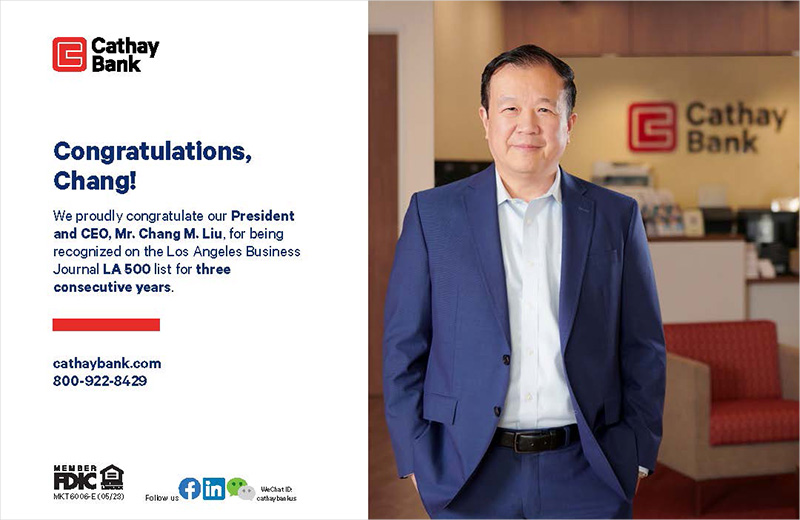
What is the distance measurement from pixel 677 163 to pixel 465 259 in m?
8.38

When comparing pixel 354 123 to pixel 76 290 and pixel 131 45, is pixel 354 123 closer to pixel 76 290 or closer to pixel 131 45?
pixel 131 45

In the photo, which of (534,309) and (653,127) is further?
(653,127)

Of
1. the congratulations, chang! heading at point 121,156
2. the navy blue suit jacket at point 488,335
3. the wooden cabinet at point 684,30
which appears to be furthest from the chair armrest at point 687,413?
the wooden cabinet at point 684,30

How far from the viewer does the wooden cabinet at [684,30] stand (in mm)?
7875

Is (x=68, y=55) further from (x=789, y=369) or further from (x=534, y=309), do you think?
(x=789, y=369)

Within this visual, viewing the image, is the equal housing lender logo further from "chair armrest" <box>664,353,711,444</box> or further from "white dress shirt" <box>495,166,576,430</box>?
"chair armrest" <box>664,353,711,444</box>

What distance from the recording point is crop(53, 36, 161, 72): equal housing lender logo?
2.96 m

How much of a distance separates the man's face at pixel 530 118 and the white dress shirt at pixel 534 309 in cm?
8

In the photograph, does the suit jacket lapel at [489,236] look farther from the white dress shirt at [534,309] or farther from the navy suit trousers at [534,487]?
the navy suit trousers at [534,487]

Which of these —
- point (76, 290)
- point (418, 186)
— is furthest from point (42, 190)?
point (418, 186)

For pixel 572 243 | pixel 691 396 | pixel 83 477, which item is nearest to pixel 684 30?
pixel 691 396

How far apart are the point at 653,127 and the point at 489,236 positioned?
819 cm

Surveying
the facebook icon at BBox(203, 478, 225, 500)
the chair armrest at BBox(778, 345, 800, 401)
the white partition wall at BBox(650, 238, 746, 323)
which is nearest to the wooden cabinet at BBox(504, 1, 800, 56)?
the white partition wall at BBox(650, 238, 746, 323)

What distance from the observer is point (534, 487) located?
2461mm
